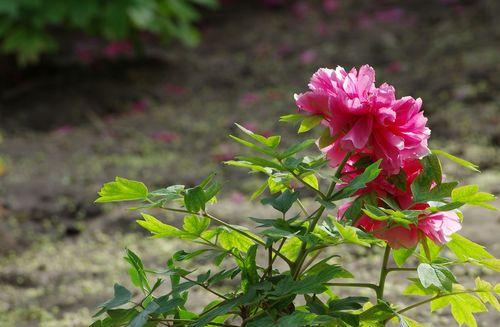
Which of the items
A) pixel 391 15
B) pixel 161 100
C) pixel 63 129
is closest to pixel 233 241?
pixel 63 129

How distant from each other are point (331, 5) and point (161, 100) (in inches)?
76.7

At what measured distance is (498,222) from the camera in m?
3.00

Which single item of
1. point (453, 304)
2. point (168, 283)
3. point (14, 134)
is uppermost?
point (453, 304)

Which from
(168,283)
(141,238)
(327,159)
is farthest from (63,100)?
(327,159)

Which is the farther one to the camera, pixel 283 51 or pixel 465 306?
pixel 283 51

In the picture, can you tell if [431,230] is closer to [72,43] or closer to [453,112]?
[453,112]

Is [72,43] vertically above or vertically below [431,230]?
below

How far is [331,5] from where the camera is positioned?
6906 mm

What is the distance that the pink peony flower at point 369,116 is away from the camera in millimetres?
1284

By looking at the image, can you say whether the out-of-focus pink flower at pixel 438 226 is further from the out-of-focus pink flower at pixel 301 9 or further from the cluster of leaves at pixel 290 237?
the out-of-focus pink flower at pixel 301 9

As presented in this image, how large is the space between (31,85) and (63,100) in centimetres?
42

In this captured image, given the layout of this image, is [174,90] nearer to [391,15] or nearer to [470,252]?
[391,15]

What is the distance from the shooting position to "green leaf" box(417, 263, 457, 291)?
→ 4.24ft

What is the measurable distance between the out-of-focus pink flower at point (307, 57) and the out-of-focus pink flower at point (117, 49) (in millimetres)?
1301
